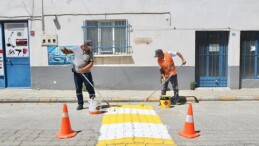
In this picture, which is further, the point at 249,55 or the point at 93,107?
the point at 249,55

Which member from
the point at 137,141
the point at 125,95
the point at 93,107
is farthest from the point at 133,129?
the point at 125,95

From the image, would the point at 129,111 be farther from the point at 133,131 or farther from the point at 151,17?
the point at 151,17

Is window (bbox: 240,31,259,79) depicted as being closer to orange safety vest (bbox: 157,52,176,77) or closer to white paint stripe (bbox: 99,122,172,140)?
orange safety vest (bbox: 157,52,176,77)

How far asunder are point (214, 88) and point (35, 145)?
7419 mm

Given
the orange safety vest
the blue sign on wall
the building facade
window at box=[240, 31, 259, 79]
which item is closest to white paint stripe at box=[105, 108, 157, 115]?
the orange safety vest

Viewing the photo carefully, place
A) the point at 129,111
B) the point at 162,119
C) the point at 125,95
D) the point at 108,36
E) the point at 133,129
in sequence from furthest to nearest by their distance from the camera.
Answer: the point at 108,36 → the point at 125,95 → the point at 129,111 → the point at 162,119 → the point at 133,129

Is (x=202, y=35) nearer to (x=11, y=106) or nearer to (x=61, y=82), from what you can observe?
(x=61, y=82)

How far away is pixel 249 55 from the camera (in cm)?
1134

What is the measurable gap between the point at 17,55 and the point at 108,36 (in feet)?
11.3

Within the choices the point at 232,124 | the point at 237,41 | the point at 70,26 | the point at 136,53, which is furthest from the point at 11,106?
the point at 237,41

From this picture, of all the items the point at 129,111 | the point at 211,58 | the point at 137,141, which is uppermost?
the point at 211,58

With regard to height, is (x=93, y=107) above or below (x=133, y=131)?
above

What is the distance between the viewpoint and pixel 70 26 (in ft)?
36.1

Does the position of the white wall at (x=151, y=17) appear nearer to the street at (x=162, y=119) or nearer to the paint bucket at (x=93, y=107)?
the street at (x=162, y=119)
